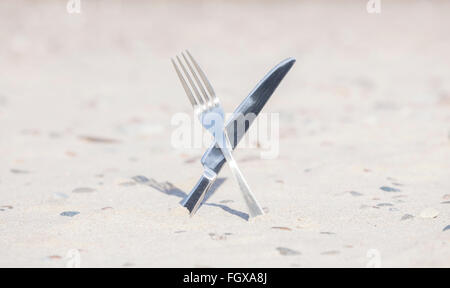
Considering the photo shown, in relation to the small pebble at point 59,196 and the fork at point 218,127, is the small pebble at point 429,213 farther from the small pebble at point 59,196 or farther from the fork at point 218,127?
the small pebble at point 59,196

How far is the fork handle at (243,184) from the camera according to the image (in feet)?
7.98

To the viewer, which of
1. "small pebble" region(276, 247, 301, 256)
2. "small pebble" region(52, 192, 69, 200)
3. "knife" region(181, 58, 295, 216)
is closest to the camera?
"small pebble" region(276, 247, 301, 256)

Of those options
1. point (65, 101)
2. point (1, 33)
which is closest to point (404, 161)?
point (65, 101)

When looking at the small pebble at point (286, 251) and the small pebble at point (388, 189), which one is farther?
the small pebble at point (388, 189)

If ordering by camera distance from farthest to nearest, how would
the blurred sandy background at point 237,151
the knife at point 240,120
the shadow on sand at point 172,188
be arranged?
the shadow on sand at point 172,188 < the knife at point 240,120 < the blurred sandy background at point 237,151

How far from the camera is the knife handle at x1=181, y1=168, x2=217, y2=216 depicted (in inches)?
97.9

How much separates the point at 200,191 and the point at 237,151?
4.63ft

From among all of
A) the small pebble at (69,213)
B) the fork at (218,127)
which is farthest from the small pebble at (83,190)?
the fork at (218,127)

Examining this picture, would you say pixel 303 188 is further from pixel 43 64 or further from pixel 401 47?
pixel 401 47

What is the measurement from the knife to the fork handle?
0.04m

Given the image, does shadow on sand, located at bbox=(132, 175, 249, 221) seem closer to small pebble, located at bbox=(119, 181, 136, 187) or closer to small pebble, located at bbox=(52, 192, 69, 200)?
small pebble, located at bbox=(119, 181, 136, 187)

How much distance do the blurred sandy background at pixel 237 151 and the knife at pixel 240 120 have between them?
5.8 inches

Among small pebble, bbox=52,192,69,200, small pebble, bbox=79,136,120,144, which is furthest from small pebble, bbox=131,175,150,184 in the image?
small pebble, bbox=79,136,120,144

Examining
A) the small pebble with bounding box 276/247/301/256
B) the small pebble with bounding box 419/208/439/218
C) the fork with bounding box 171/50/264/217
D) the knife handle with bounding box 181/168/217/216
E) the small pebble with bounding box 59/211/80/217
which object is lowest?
the small pebble with bounding box 276/247/301/256
